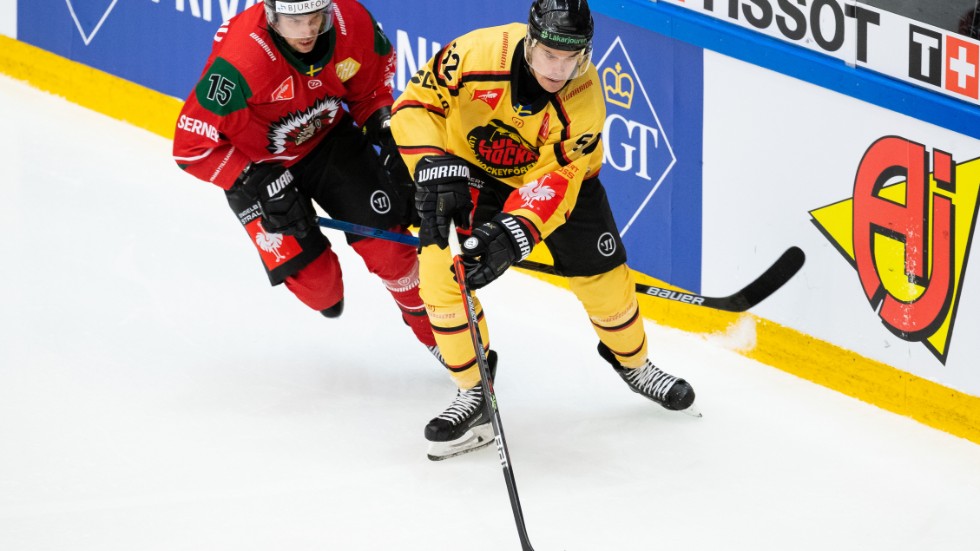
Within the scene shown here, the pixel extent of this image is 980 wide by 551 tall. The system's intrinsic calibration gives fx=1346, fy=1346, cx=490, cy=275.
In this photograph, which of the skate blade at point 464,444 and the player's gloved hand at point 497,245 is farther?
the skate blade at point 464,444

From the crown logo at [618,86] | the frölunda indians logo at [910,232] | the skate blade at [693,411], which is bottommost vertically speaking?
the skate blade at [693,411]

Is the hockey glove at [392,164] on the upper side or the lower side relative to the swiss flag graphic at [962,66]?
lower

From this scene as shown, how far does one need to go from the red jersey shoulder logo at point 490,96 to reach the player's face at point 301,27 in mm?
498

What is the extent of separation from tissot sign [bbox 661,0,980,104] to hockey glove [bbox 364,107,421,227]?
1.08 m

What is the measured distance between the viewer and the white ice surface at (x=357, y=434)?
3340mm

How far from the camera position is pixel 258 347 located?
4387 mm

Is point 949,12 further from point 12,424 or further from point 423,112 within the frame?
point 12,424

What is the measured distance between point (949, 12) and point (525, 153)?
3.86ft

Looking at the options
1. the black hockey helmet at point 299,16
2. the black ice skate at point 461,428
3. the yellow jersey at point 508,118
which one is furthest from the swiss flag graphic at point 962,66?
the black hockey helmet at point 299,16

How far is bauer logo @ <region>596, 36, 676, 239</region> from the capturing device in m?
4.42

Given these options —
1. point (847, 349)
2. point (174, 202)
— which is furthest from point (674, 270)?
point (174, 202)

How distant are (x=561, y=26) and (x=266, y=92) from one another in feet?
3.12

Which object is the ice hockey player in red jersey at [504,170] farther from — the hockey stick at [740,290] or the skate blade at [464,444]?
the hockey stick at [740,290]

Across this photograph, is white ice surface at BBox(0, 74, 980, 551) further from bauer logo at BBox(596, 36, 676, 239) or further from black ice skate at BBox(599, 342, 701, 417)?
bauer logo at BBox(596, 36, 676, 239)
